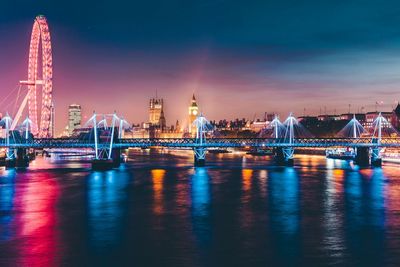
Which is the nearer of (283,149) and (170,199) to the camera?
(170,199)

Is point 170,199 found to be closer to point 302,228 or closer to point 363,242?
point 302,228

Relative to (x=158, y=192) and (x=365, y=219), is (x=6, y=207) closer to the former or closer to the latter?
(x=158, y=192)

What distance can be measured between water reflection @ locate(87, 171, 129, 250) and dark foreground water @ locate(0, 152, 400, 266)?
42 mm

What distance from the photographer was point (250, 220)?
73.8 ft

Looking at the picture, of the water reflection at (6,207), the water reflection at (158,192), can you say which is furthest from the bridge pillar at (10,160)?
the water reflection at (158,192)

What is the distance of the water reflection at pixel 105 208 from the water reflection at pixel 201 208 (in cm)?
269

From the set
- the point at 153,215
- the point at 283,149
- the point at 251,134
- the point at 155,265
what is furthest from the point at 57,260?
the point at 251,134

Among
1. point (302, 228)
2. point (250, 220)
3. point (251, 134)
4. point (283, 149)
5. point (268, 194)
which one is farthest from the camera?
point (251, 134)

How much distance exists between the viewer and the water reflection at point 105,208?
749 inches

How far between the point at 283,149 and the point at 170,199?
104 feet

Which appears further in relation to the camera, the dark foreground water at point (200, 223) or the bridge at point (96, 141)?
the bridge at point (96, 141)

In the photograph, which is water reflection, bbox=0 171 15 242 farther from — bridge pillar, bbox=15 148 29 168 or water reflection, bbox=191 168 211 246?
bridge pillar, bbox=15 148 29 168

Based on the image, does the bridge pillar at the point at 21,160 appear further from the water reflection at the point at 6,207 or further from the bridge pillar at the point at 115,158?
the water reflection at the point at 6,207

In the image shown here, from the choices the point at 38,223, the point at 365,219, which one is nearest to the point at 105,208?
the point at 38,223
